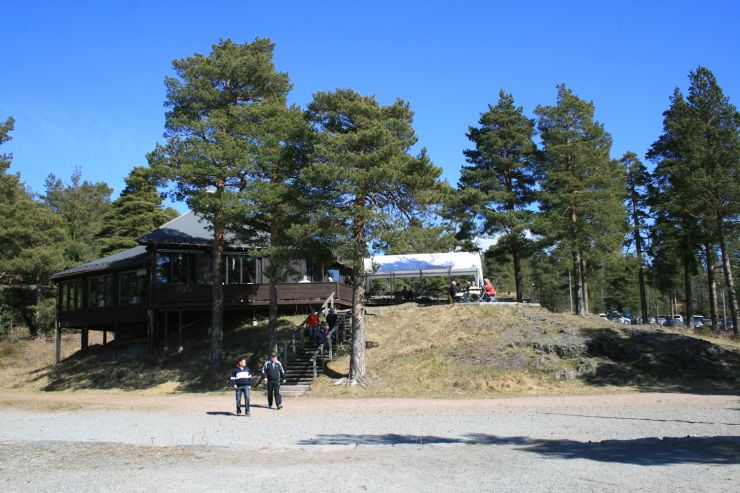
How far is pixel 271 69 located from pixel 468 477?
934 inches

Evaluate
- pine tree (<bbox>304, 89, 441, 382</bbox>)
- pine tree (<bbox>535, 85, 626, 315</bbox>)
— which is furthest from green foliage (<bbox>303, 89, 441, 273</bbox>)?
pine tree (<bbox>535, 85, 626, 315</bbox>)

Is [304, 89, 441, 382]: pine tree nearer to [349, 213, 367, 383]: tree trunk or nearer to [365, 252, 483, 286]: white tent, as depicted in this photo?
[349, 213, 367, 383]: tree trunk

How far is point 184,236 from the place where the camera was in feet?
103

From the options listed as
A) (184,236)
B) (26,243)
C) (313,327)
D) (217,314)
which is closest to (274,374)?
(313,327)

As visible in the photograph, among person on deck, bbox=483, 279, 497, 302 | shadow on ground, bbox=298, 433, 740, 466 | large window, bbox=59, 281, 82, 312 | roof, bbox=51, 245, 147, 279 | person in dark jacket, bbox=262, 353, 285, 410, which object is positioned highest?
roof, bbox=51, 245, 147, 279

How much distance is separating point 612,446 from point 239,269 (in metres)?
24.7

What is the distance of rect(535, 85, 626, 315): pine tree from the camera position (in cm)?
3291

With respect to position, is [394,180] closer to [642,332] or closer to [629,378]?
[629,378]

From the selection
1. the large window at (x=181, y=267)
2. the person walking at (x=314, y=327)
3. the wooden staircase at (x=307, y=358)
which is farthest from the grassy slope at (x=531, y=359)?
the large window at (x=181, y=267)

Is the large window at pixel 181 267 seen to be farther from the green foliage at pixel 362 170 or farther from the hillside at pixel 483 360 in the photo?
the green foliage at pixel 362 170

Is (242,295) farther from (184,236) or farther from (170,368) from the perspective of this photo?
(170,368)

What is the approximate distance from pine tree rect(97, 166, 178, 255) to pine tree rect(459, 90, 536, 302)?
3438 cm

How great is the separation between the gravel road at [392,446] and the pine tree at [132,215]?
Result: 39495 mm

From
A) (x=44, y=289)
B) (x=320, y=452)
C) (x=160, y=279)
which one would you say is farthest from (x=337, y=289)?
(x=44, y=289)
